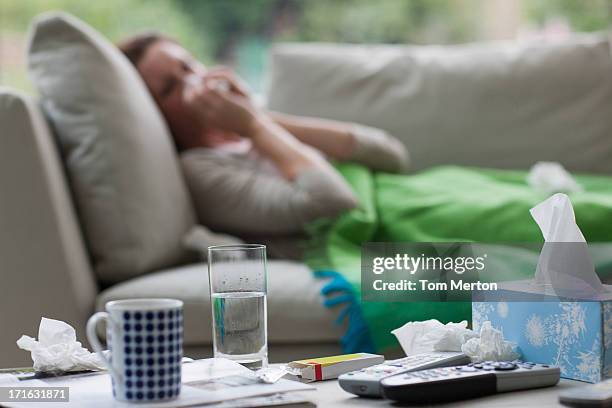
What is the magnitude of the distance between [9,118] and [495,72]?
1.29 metres

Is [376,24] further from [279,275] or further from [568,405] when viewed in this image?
[568,405]

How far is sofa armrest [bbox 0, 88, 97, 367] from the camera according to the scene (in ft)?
5.34

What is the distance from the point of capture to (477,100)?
236 centimetres

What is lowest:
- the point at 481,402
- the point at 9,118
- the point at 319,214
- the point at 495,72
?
the point at 481,402

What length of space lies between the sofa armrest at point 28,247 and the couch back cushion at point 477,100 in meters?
0.86

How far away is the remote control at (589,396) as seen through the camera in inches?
29.9

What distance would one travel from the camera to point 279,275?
1.71m

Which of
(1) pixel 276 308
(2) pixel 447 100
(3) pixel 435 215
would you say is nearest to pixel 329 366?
(1) pixel 276 308

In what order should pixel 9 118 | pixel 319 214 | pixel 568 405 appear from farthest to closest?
pixel 319 214 < pixel 9 118 < pixel 568 405

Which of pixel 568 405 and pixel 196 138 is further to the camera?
pixel 196 138

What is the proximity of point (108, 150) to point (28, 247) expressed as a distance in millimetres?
252

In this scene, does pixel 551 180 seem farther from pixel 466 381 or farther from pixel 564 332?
pixel 466 381

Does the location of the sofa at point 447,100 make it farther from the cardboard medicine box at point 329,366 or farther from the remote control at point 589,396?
the remote control at point 589,396

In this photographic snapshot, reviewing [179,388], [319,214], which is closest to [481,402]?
[179,388]
